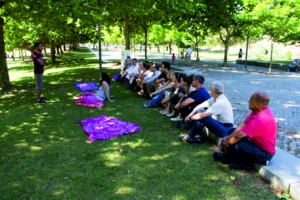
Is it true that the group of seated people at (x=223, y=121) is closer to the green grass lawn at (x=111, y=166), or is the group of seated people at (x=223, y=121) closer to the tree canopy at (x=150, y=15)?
the green grass lawn at (x=111, y=166)

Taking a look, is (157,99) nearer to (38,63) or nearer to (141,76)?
(141,76)

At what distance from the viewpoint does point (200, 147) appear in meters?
5.49

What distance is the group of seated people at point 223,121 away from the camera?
4.03m

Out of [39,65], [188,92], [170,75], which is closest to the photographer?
[188,92]

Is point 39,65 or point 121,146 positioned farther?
point 39,65

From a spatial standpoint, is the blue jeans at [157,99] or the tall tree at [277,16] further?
the tall tree at [277,16]

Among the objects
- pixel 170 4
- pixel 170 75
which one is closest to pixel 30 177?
pixel 170 75

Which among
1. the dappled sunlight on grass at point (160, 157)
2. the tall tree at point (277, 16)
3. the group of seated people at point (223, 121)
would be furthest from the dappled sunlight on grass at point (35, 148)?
the tall tree at point (277, 16)

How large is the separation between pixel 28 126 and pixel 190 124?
160 inches

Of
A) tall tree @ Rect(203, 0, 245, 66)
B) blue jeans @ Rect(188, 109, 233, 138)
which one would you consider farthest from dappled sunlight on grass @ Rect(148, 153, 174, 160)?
tall tree @ Rect(203, 0, 245, 66)

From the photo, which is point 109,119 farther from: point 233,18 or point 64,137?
point 233,18

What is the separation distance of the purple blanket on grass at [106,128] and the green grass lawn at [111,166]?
194 mm

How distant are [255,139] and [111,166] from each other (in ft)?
7.77

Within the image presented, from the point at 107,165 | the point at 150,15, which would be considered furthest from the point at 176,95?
the point at 150,15
